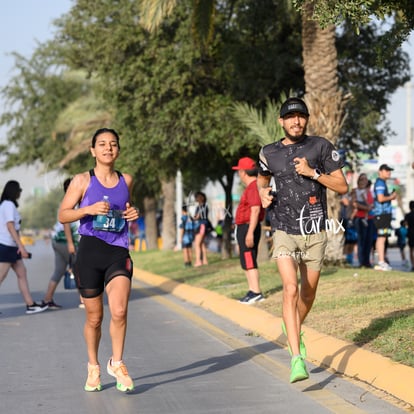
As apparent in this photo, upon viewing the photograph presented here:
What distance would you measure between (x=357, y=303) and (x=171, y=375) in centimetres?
366

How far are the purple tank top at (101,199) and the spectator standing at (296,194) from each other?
1.08 m

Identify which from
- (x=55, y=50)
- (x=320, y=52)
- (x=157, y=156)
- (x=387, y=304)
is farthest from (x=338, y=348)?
(x=55, y=50)

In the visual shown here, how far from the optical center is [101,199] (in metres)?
7.80

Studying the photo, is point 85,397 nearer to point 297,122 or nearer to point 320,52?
point 297,122

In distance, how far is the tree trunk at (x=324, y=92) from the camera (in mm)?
18656

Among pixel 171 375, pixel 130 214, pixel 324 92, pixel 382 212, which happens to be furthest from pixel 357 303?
pixel 324 92

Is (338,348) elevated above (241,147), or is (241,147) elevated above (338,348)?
(241,147)

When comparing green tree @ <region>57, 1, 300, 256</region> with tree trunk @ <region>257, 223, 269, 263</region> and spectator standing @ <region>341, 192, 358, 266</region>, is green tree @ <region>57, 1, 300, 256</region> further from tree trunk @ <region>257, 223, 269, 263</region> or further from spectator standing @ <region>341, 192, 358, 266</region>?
spectator standing @ <region>341, 192, 358, 266</region>

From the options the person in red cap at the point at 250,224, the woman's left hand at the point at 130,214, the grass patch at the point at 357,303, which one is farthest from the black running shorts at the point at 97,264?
the person in red cap at the point at 250,224

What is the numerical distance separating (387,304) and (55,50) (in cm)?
3679

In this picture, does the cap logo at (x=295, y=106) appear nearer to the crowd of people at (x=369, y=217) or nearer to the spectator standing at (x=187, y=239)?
the crowd of people at (x=369, y=217)

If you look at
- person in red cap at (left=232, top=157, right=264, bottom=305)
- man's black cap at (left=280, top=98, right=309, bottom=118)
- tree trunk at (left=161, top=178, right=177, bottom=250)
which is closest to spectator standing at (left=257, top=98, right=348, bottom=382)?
man's black cap at (left=280, top=98, right=309, bottom=118)

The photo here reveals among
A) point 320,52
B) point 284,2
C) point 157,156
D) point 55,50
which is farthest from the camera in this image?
point 55,50

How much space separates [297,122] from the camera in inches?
315
